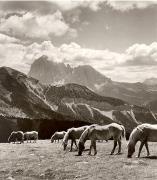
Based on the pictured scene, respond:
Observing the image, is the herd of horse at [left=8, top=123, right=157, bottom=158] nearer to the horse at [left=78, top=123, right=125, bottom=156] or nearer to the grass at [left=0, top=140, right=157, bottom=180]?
the horse at [left=78, top=123, right=125, bottom=156]

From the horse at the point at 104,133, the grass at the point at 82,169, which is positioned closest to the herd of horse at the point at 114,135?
the horse at the point at 104,133

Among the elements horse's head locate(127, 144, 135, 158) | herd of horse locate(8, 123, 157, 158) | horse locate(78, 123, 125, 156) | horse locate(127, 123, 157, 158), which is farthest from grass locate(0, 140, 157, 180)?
horse locate(78, 123, 125, 156)

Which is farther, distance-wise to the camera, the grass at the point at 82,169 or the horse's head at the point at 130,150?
the horse's head at the point at 130,150

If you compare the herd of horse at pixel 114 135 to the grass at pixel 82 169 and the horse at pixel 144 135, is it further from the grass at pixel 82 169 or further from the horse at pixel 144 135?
the grass at pixel 82 169

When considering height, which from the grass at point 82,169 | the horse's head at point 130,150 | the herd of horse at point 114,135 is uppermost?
the herd of horse at point 114,135

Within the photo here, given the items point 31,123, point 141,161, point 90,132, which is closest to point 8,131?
point 31,123

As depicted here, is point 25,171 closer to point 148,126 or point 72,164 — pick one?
point 72,164

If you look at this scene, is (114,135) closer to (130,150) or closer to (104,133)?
(104,133)

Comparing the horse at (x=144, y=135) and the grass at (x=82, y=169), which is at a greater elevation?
the horse at (x=144, y=135)

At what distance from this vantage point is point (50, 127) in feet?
394

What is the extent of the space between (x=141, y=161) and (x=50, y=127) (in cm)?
9917

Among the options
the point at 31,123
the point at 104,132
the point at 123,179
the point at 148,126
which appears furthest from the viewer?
the point at 31,123

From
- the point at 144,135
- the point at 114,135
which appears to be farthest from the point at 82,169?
the point at 114,135

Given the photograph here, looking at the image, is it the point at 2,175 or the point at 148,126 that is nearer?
the point at 2,175
